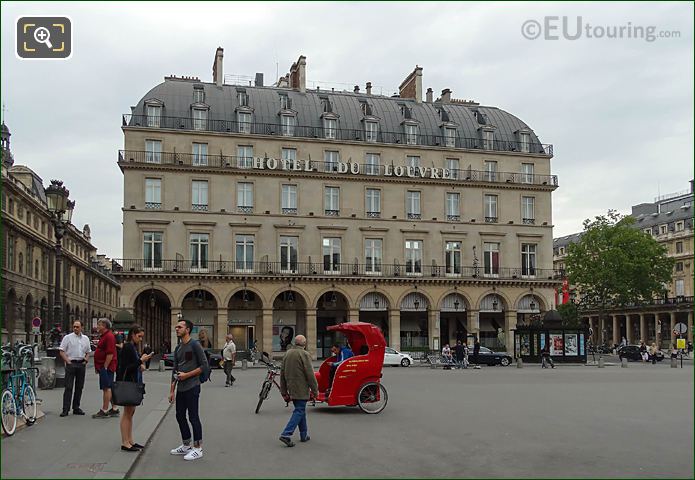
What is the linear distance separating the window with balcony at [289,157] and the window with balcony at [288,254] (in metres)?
5.46

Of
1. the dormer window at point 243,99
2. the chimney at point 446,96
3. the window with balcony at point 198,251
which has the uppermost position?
the chimney at point 446,96

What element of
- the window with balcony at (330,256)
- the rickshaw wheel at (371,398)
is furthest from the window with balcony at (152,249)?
the rickshaw wheel at (371,398)

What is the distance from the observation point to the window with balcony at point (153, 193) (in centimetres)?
5428

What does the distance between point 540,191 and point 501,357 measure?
19.0 meters

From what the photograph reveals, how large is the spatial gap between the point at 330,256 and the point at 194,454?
152 ft

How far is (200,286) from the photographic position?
54156 mm

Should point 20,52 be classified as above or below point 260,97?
below

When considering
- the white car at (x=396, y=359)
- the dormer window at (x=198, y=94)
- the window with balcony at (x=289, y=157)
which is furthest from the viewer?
the dormer window at (x=198, y=94)

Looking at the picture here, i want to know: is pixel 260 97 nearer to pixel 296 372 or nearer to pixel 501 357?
pixel 501 357

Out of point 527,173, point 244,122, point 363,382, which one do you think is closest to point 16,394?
point 363,382

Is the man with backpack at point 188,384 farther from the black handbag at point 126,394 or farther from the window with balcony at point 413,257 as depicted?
the window with balcony at point 413,257

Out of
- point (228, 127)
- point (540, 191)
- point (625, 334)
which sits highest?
point (228, 127)

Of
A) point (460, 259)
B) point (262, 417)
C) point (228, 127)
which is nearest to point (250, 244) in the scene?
point (228, 127)

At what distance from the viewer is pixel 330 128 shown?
59438 millimetres
